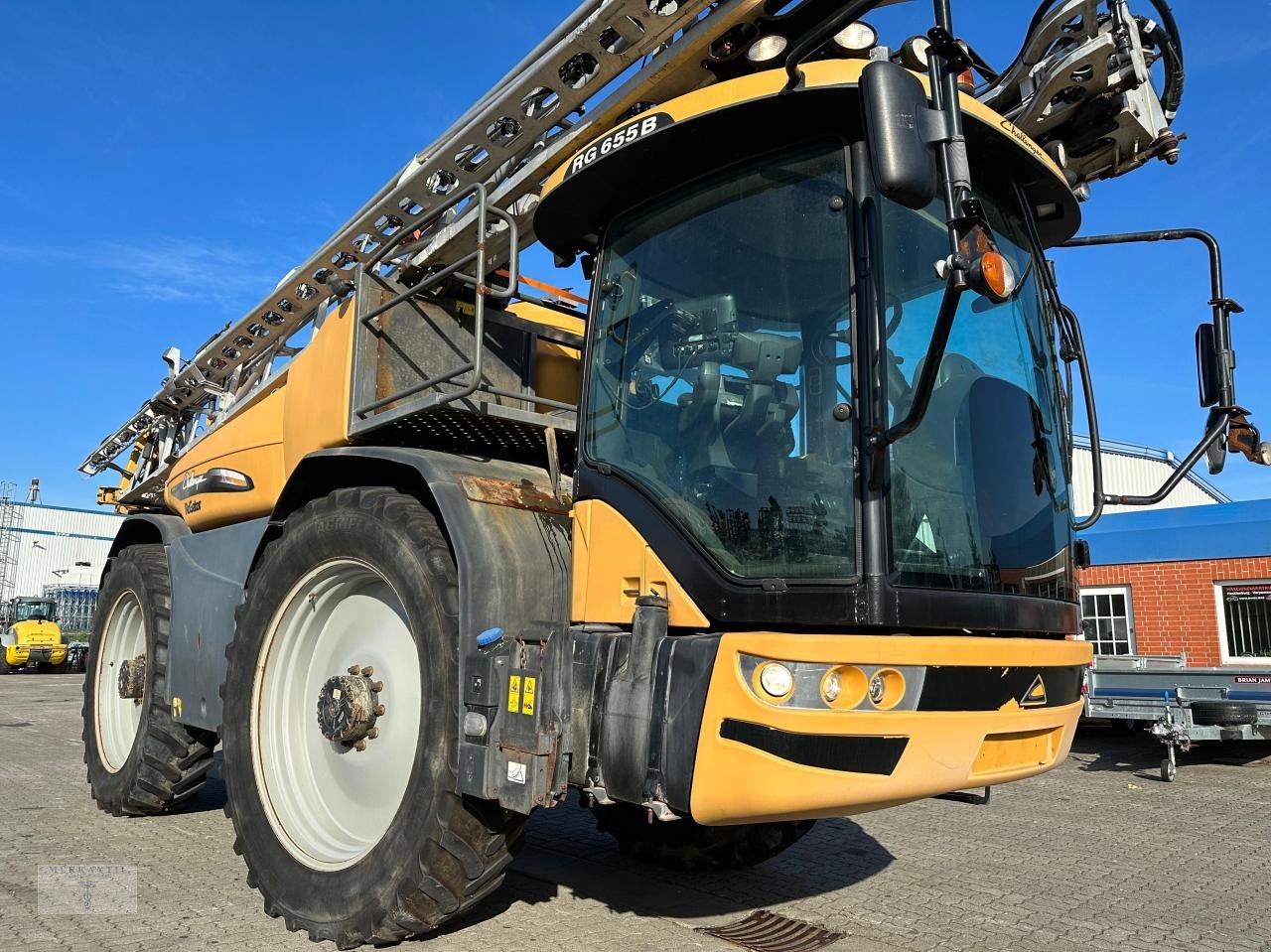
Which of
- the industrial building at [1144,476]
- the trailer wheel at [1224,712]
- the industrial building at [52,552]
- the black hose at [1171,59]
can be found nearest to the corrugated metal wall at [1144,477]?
the industrial building at [1144,476]

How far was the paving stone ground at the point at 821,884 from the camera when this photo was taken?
3803mm

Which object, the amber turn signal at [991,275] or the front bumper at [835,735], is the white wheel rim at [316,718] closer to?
the front bumper at [835,735]

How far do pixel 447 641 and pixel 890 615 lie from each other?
4.98 ft

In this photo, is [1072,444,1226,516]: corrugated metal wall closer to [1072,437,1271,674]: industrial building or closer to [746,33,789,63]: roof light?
[1072,437,1271,674]: industrial building

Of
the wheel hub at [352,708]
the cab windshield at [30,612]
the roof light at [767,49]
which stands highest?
the roof light at [767,49]

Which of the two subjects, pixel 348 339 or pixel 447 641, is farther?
pixel 348 339

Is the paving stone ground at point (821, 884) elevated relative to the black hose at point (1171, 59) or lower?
lower

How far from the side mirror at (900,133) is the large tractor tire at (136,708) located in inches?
194

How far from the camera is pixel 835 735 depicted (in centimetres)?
266

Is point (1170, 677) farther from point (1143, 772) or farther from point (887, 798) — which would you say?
point (887, 798)

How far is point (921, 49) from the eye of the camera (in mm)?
3434

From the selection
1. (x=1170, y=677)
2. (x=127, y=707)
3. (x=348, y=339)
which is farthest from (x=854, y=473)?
(x=1170, y=677)

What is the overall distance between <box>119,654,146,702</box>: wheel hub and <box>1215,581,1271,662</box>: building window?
12.9 m

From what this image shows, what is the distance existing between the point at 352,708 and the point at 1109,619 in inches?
Answer: 520
